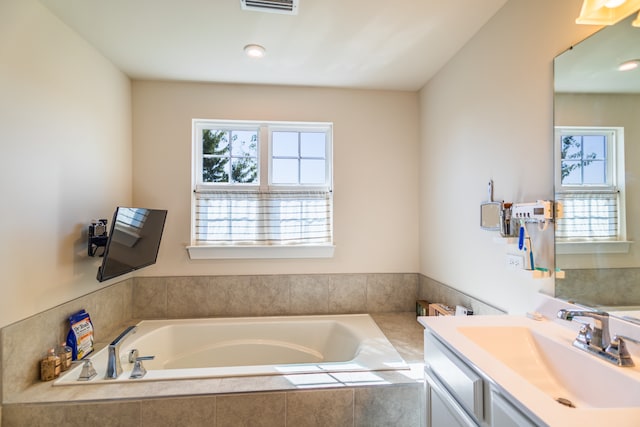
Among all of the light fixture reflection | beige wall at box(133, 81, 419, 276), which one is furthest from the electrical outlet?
beige wall at box(133, 81, 419, 276)

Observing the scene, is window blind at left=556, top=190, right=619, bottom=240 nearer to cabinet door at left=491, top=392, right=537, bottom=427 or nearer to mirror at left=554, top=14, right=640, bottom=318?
mirror at left=554, top=14, right=640, bottom=318

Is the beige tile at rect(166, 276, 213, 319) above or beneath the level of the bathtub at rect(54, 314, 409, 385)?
above

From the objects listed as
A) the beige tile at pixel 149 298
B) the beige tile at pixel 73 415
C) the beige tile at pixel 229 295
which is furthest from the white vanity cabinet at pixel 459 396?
the beige tile at pixel 149 298

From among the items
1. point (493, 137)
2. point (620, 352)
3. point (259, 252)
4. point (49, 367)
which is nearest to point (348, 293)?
point (259, 252)

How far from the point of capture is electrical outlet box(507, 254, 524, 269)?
4.67 ft

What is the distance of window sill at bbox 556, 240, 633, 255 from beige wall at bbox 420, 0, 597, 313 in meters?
0.07

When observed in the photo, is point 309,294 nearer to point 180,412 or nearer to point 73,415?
point 180,412

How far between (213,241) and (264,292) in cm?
63

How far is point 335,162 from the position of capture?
2639 mm

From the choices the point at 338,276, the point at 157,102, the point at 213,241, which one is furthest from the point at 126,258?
the point at 338,276

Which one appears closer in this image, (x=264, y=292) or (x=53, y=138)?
(x=53, y=138)

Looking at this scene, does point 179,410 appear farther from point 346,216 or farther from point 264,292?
point 346,216

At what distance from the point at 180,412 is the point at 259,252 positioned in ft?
4.16

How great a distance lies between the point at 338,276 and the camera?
8.62 ft
